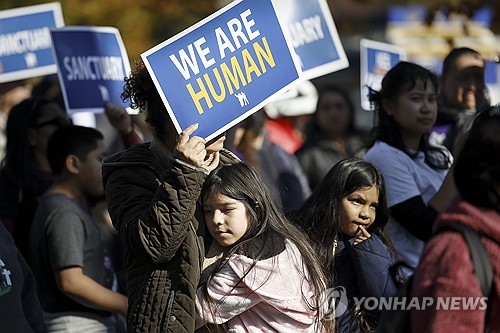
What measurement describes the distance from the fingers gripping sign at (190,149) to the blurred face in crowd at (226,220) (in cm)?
29

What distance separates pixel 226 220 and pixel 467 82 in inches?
139

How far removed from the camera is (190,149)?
14.2 ft

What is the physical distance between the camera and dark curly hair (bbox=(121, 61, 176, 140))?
4.70 m

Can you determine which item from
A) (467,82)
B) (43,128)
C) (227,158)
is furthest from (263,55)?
(467,82)

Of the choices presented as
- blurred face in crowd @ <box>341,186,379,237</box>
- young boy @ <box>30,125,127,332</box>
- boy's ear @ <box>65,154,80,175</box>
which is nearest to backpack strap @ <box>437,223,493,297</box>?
blurred face in crowd @ <box>341,186,379,237</box>

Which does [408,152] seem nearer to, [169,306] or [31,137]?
[169,306]

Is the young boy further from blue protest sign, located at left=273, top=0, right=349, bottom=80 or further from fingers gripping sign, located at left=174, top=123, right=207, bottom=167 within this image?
fingers gripping sign, located at left=174, top=123, right=207, bottom=167

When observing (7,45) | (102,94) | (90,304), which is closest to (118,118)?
(102,94)

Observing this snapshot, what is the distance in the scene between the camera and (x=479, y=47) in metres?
12.8

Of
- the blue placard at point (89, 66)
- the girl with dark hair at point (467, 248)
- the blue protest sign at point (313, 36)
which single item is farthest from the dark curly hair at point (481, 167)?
the blue placard at point (89, 66)

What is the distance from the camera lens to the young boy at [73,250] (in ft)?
19.9

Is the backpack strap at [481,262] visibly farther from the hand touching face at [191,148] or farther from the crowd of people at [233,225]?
the hand touching face at [191,148]

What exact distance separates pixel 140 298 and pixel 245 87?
1.00m

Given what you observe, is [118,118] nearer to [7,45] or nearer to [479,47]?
[7,45]
